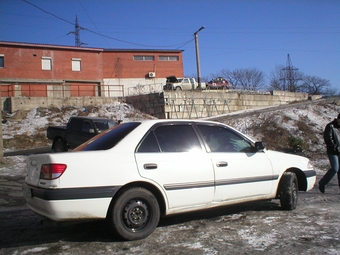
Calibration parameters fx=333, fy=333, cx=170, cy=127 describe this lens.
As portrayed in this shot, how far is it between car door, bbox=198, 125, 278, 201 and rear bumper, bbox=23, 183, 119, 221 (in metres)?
1.65

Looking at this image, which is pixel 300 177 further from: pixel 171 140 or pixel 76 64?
pixel 76 64

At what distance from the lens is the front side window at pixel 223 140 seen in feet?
16.7

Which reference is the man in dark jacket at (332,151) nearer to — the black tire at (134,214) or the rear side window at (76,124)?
the black tire at (134,214)

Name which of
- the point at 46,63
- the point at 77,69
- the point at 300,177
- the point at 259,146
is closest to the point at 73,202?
the point at 259,146

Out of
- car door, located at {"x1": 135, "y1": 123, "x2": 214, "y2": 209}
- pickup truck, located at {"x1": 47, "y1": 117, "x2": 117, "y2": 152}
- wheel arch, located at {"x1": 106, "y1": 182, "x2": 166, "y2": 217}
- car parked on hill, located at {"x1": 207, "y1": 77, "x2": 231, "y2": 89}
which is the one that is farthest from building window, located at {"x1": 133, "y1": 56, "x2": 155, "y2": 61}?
wheel arch, located at {"x1": 106, "y1": 182, "x2": 166, "y2": 217}

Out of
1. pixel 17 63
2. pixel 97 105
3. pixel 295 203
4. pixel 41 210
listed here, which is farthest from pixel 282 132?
pixel 17 63

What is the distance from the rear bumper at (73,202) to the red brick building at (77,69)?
1070 inches

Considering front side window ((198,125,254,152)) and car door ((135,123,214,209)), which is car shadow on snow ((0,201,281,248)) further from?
front side window ((198,125,254,152))

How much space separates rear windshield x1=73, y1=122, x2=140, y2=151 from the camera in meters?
4.45

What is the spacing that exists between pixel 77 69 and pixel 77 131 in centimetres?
2575

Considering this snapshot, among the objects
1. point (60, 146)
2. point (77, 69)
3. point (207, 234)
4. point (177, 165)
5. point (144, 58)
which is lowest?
point (207, 234)

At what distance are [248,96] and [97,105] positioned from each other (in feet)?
47.3

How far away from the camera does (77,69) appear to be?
37750mm

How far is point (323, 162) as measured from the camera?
1176cm
